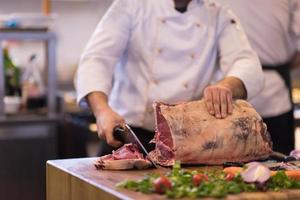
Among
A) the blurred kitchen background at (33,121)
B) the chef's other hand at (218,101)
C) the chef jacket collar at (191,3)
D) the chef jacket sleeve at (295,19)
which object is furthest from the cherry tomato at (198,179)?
the blurred kitchen background at (33,121)

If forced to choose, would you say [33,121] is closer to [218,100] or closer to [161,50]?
[161,50]

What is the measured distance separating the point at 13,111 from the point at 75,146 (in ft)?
1.38

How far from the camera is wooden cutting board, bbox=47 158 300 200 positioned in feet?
5.01

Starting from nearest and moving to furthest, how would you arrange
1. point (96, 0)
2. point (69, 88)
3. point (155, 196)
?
point (155, 196)
point (69, 88)
point (96, 0)

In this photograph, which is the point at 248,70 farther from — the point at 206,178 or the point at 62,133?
the point at 62,133

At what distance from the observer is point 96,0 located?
625cm

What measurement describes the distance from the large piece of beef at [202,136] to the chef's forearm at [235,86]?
22cm

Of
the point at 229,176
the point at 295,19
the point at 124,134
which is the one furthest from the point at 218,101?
the point at 295,19

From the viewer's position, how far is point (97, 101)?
84.6 inches

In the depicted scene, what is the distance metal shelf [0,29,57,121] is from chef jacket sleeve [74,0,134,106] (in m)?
1.57

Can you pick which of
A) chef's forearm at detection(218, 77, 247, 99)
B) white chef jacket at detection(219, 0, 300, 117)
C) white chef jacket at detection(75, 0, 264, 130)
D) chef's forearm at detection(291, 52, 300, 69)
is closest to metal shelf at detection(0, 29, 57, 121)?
white chef jacket at detection(219, 0, 300, 117)

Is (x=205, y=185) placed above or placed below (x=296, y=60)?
below

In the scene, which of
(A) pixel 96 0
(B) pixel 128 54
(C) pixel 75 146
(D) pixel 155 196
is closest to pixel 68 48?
(A) pixel 96 0

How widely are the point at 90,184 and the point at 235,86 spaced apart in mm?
699
